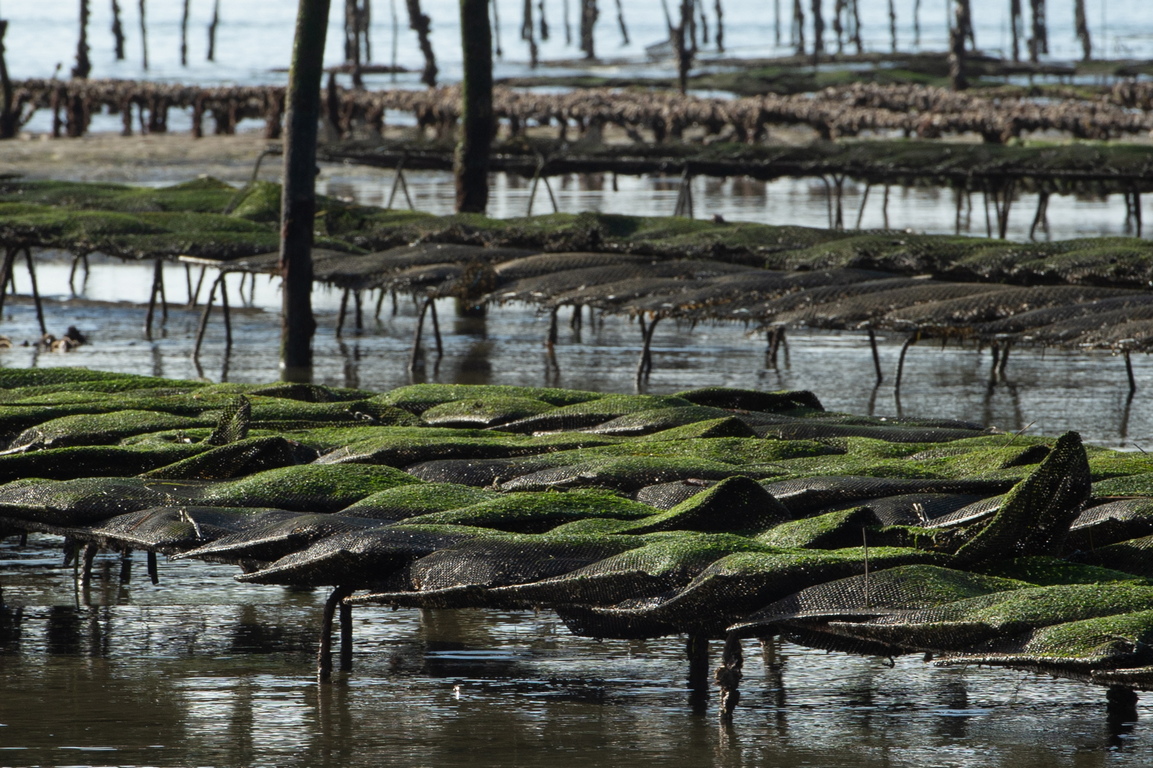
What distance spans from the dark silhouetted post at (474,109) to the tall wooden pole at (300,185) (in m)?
4.86

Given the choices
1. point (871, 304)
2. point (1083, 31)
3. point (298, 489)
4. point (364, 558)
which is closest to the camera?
point (364, 558)

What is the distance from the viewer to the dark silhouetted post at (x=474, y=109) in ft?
56.9

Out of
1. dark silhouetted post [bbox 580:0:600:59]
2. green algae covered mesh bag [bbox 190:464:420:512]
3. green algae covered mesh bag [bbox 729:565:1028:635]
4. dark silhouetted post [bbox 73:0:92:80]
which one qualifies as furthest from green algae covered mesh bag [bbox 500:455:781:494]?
dark silhouetted post [bbox 580:0:600:59]

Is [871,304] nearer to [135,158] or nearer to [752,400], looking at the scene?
[752,400]

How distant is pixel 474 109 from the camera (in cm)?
1772

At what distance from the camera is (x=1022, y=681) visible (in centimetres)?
585

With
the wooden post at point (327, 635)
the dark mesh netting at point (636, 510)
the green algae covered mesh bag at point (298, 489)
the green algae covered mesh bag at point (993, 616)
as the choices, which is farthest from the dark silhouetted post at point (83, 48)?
the green algae covered mesh bag at point (993, 616)

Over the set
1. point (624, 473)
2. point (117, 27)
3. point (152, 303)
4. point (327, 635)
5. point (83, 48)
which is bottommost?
point (327, 635)

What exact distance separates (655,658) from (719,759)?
4.21ft

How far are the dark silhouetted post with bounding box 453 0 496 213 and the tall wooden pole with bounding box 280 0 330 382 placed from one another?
486cm

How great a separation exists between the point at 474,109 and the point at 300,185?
217 inches

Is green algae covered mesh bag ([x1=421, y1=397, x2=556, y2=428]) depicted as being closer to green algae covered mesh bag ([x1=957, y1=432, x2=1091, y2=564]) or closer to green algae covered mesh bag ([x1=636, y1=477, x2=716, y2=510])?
green algae covered mesh bag ([x1=636, y1=477, x2=716, y2=510])

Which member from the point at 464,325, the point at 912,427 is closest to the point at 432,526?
the point at 912,427

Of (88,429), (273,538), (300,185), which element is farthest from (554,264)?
(273,538)
